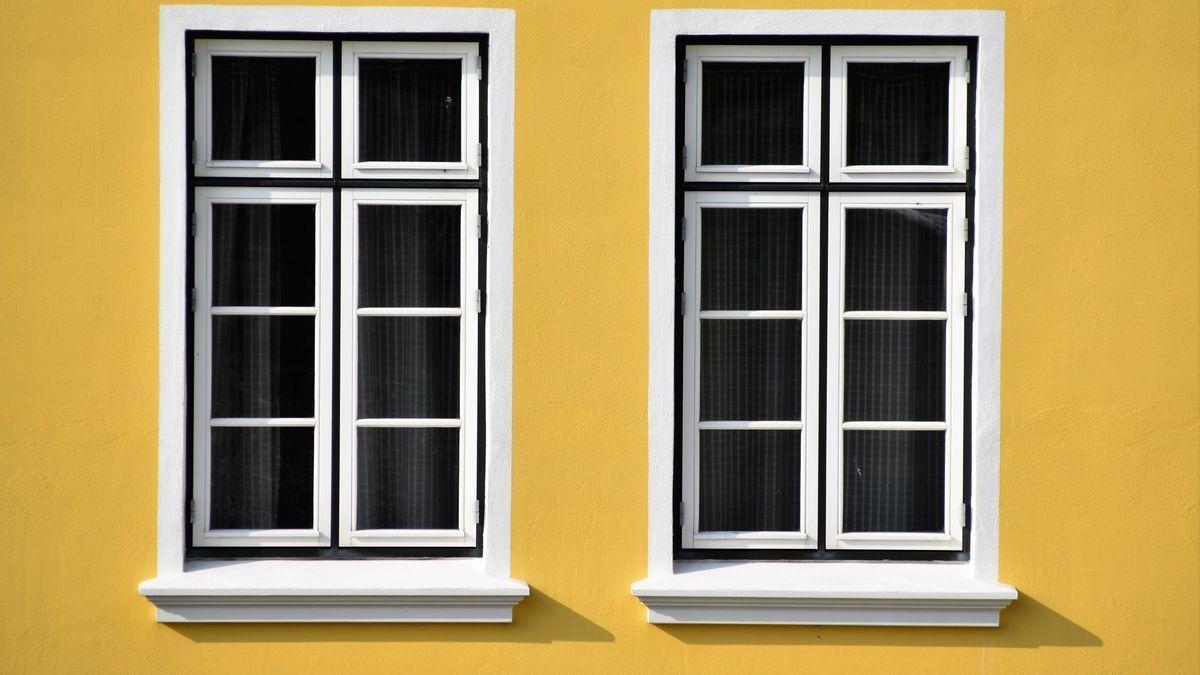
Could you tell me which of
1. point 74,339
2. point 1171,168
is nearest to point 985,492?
point 1171,168

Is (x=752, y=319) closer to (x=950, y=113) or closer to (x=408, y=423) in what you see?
(x=950, y=113)

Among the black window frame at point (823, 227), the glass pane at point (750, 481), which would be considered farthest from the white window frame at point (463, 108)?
the glass pane at point (750, 481)

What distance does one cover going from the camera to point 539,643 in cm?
444

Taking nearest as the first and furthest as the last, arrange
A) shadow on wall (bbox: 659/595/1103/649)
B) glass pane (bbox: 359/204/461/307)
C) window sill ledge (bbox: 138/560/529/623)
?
window sill ledge (bbox: 138/560/529/623) < shadow on wall (bbox: 659/595/1103/649) < glass pane (bbox: 359/204/461/307)

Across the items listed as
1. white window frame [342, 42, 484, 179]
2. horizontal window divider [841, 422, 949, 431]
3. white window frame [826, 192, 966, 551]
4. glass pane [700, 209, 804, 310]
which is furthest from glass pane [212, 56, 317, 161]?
horizontal window divider [841, 422, 949, 431]

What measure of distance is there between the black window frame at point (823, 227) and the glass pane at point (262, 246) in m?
1.39

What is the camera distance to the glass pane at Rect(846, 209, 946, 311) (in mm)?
4543

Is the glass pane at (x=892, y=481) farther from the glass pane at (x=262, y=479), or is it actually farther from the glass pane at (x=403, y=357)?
the glass pane at (x=262, y=479)

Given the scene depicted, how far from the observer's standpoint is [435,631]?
4.42 m

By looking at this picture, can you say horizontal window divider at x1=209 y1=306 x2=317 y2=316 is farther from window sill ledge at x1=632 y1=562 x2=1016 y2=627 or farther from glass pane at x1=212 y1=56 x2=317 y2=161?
window sill ledge at x1=632 y1=562 x2=1016 y2=627

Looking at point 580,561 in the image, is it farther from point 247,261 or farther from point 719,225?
point 247,261

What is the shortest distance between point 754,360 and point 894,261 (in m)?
0.65

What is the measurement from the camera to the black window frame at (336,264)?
445cm

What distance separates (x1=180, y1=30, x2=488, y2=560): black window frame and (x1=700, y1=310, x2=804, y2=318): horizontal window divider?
0.85m
